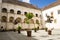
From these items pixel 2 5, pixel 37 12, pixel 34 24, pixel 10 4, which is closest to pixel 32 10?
pixel 37 12

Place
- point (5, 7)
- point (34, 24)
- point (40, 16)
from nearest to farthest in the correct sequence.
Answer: point (5, 7), point (34, 24), point (40, 16)

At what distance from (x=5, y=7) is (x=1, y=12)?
2.11 meters

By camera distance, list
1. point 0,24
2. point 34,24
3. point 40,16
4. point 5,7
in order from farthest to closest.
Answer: point 40,16, point 34,24, point 5,7, point 0,24

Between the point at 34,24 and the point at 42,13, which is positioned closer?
the point at 34,24

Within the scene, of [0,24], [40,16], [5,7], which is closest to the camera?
[0,24]

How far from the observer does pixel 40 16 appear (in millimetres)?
39875

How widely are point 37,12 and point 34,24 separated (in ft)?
16.0

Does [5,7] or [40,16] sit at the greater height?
[5,7]

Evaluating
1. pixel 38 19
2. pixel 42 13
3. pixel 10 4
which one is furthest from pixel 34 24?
pixel 10 4

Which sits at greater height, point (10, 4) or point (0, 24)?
point (10, 4)

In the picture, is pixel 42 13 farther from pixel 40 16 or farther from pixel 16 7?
pixel 16 7

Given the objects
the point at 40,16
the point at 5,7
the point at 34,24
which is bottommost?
the point at 34,24

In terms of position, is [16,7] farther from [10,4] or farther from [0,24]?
[0,24]

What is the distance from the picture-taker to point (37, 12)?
38.9 m
